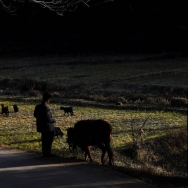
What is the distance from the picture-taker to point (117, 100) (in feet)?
106

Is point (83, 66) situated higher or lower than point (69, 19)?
lower

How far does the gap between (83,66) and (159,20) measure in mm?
9718

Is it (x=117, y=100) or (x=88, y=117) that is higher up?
(x=117, y=100)

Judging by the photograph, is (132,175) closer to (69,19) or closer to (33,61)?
(33,61)

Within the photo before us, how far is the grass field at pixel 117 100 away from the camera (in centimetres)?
1396

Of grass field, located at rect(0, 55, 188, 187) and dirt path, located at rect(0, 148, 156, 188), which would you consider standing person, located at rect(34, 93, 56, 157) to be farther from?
grass field, located at rect(0, 55, 188, 187)

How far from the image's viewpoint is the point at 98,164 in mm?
12781

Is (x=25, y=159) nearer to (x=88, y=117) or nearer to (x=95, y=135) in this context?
(x=95, y=135)

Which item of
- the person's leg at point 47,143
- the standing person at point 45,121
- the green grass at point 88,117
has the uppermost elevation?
the standing person at point 45,121

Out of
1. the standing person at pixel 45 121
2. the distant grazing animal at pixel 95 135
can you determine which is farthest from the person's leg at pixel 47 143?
the distant grazing animal at pixel 95 135

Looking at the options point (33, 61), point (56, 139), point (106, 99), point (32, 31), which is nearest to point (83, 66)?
point (33, 61)

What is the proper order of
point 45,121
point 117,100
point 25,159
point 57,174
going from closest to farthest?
1. point 57,174
2. point 45,121
3. point 25,159
4. point 117,100

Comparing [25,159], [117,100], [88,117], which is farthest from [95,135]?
[117,100]

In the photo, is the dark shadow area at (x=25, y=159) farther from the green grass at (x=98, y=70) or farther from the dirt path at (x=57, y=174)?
the green grass at (x=98, y=70)
